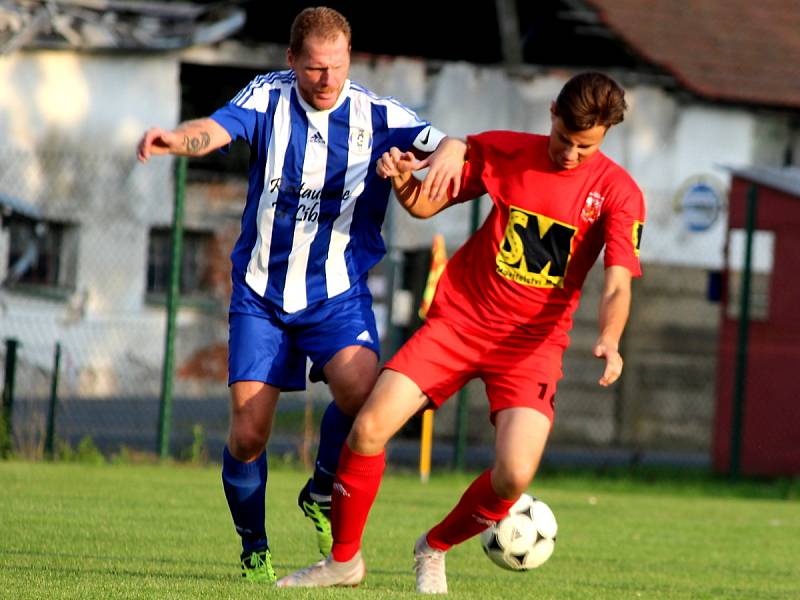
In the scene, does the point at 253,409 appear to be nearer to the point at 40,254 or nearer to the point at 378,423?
the point at 378,423

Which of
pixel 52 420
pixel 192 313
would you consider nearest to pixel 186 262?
pixel 192 313

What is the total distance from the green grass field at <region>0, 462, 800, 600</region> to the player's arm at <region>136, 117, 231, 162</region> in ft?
5.25

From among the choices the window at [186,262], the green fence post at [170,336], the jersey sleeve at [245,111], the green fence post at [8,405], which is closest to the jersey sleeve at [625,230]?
the jersey sleeve at [245,111]

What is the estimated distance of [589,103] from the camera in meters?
6.02

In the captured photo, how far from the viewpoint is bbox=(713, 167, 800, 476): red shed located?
15562 millimetres

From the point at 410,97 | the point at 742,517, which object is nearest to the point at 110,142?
the point at 410,97

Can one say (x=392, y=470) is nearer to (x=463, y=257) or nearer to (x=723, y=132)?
(x=463, y=257)

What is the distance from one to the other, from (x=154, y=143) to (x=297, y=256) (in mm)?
970

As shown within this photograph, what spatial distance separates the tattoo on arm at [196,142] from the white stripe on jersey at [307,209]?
1.78 feet

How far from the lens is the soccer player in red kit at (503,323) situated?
20.7 ft

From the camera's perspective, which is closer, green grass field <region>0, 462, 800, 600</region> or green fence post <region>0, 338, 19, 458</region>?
green grass field <region>0, 462, 800, 600</region>

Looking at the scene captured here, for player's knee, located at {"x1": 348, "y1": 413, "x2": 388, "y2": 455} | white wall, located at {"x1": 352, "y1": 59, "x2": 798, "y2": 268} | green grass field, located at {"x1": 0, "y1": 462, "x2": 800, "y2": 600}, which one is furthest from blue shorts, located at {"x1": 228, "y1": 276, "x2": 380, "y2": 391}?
white wall, located at {"x1": 352, "y1": 59, "x2": 798, "y2": 268}

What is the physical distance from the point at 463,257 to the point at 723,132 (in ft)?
54.7

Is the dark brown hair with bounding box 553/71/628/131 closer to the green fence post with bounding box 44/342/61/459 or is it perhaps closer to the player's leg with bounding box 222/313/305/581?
the player's leg with bounding box 222/313/305/581
